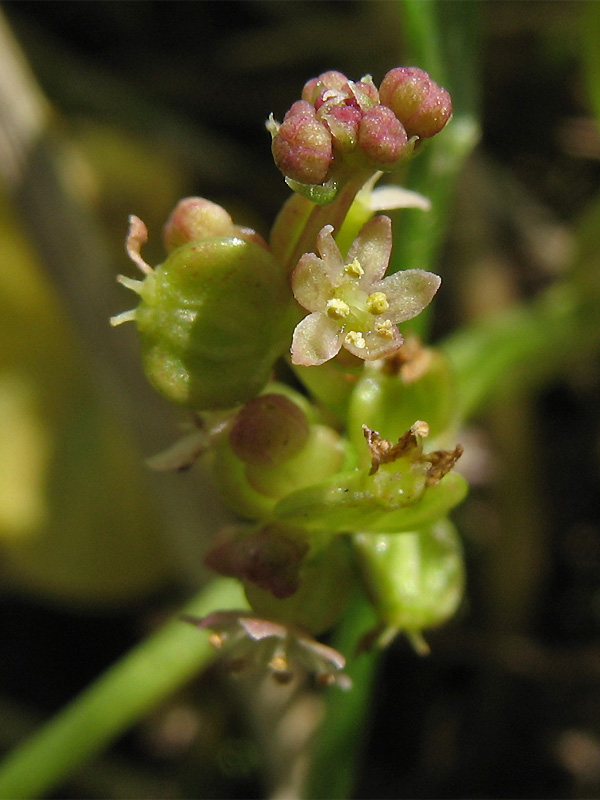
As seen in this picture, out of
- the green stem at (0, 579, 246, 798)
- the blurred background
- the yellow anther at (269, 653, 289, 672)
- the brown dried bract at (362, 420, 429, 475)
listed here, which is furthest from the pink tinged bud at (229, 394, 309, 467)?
the blurred background

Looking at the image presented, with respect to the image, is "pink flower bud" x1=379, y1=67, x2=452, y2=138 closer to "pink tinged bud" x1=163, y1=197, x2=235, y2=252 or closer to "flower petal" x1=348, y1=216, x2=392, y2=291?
"flower petal" x1=348, y1=216, x2=392, y2=291

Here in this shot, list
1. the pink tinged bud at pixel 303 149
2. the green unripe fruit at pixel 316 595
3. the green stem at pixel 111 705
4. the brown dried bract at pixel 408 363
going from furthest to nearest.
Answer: the green stem at pixel 111 705 → the brown dried bract at pixel 408 363 → the green unripe fruit at pixel 316 595 → the pink tinged bud at pixel 303 149

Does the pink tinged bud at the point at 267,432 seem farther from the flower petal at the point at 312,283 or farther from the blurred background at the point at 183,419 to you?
the blurred background at the point at 183,419

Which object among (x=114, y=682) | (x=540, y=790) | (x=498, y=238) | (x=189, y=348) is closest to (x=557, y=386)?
(x=498, y=238)

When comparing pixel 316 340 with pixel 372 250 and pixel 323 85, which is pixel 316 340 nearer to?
pixel 372 250

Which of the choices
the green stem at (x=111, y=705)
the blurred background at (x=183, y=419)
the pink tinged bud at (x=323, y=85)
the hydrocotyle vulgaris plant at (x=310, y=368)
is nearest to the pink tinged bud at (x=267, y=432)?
the hydrocotyle vulgaris plant at (x=310, y=368)

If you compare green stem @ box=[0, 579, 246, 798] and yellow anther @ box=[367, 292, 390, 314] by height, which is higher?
yellow anther @ box=[367, 292, 390, 314]

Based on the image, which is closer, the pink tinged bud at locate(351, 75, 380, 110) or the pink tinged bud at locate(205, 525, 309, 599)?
the pink tinged bud at locate(351, 75, 380, 110)
